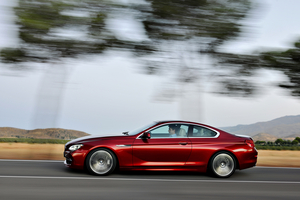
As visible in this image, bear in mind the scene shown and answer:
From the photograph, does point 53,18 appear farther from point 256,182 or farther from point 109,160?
point 256,182

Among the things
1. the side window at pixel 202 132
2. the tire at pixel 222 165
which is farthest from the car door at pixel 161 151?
the tire at pixel 222 165

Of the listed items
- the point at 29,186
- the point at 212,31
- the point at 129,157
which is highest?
the point at 212,31

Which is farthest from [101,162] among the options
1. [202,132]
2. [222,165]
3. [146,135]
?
[222,165]

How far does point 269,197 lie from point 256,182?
1.52 metres

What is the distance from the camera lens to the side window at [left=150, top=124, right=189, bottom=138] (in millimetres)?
7816

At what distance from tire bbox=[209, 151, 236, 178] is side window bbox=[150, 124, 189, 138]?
0.94 meters

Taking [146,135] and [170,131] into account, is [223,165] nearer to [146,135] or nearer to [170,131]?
[170,131]

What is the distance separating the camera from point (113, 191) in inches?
239

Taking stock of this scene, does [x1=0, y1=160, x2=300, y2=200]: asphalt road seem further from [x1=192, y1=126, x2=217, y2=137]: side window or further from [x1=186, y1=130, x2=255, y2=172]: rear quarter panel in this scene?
[x1=192, y1=126, x2=217, y2=137]: side window

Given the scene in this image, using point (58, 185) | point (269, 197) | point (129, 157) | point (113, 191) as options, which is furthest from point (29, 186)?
point (269, 197)

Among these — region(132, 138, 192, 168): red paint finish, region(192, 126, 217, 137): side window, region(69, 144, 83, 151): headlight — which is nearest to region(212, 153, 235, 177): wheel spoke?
region(192, 126, 217, 137): side window

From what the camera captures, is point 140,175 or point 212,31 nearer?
point 140,175

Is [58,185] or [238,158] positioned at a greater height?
[238,158]

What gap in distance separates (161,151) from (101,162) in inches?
55.8
